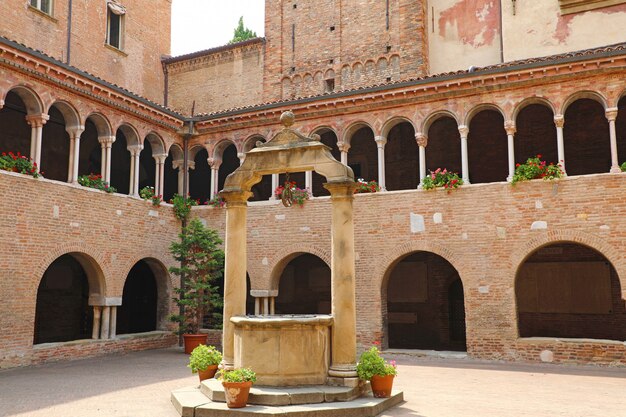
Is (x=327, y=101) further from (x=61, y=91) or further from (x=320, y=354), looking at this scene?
(x=320, y=354)

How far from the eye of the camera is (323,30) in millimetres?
21875

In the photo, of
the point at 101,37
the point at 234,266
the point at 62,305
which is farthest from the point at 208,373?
the point at 101,37

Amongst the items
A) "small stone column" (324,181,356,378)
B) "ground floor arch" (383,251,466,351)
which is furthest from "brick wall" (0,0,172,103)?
"small stone column" (324,181,356,378)

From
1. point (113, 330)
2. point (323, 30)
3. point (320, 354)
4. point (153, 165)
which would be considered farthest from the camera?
point (323, 30)

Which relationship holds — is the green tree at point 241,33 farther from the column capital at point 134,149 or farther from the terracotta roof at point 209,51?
the column capital at point 134,149

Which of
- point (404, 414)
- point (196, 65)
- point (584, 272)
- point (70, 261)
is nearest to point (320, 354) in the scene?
point (404, 414)

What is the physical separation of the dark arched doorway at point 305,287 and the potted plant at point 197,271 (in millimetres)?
4199

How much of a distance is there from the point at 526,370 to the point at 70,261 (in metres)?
13.8

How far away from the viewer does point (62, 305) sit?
18375 mm

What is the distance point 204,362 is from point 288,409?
7.54 ft

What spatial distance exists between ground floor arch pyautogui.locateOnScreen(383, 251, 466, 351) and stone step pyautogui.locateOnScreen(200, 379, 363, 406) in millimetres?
10104

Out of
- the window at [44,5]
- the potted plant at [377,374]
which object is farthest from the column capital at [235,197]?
the window at [44,5]

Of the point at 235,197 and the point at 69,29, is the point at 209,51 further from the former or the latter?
the point at 235,197

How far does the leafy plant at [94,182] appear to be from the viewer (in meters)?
15.2
